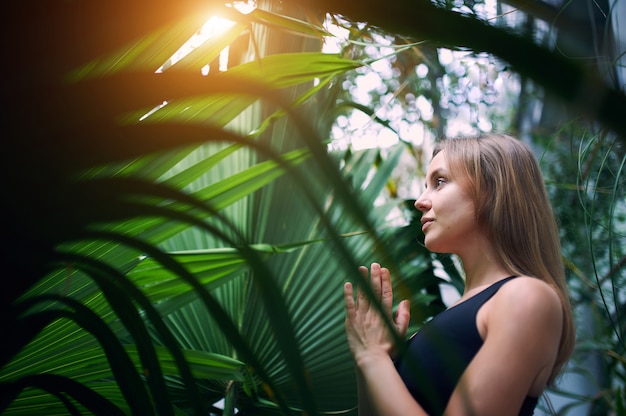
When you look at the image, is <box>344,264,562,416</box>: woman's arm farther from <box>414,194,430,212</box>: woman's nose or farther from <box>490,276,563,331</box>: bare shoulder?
<box>414,194,430,212</box>: woman's nose

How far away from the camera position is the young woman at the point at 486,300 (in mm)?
723

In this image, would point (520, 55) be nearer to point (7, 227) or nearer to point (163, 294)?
point (7, 227)

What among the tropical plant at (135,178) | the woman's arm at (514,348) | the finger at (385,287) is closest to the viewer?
the tropical plant at (135,178)

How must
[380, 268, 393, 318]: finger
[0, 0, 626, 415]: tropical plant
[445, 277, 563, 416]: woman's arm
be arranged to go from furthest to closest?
[380, 268, 393, 318]: finger → [445, 277, 563, 416]: woman's arm → [0, 0, 626, 415]: tropical plant

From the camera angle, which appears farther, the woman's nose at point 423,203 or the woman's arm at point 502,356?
the woman's nose at point 423,203

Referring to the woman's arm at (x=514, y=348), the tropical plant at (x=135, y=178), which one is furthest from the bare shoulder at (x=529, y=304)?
the tropical plant at (x=135, y=178)

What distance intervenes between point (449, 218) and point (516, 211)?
9 centimetres

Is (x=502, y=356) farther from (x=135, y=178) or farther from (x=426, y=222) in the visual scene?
(x=135, y=178)

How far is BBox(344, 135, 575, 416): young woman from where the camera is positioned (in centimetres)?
72

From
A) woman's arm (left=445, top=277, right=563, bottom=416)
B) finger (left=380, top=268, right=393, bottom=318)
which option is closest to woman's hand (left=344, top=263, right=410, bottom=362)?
finger (left=380, top=268, right=393, bottom=318)

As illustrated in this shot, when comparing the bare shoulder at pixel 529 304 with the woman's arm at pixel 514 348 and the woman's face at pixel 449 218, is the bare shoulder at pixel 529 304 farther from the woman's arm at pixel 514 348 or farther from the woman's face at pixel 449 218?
the woman's face at pixel 449 218

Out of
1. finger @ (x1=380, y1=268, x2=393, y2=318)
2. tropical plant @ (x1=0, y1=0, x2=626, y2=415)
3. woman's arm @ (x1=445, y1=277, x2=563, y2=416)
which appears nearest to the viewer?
tropical plant @ (x1=0, y1=0, x2=626, y2=415)

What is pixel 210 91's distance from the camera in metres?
0.27

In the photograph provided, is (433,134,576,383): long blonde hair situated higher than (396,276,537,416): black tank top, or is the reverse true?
(433,134,576,383): long blonde hair
